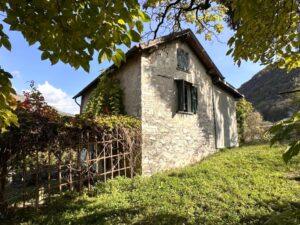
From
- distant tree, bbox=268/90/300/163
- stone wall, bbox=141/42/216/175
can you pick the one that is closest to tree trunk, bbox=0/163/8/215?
stone wall, bbox=141/42/216/175

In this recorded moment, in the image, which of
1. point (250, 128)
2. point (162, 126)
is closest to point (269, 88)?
point (250, 128)

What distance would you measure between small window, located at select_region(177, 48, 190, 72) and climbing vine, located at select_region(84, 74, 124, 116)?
134 inches

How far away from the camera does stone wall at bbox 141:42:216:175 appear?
43.6 ft

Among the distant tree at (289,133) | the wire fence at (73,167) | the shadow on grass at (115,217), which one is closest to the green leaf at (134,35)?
the distant tree at (289,133)

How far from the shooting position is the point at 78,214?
8.39m

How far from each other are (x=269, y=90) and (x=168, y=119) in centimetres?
5091

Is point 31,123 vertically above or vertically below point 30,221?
above

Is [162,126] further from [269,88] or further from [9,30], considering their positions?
[269,88]

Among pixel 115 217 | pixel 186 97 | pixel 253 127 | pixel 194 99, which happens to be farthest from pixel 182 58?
pixel 253 127

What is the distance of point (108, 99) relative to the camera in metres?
14.0

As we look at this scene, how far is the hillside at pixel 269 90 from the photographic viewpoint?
5188cm

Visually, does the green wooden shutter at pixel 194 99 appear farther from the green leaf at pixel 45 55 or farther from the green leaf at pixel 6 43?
the green leaf at pixel 6 43

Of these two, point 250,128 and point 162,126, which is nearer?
point 162,126

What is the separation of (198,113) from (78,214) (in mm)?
9939
